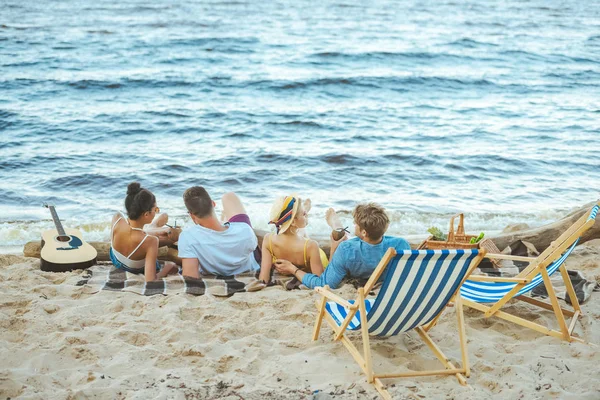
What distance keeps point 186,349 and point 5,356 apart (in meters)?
1.06

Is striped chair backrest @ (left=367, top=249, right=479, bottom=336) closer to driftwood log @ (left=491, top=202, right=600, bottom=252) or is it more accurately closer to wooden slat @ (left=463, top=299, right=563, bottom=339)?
wooden slat @ (left=463, top=299, right=563, bottom=339)

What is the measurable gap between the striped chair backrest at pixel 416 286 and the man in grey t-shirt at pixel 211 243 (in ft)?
6.92

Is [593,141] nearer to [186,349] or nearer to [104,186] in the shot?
[104,186]

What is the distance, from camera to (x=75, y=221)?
8562mm

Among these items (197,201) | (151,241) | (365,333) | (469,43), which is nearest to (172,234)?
(151,241)

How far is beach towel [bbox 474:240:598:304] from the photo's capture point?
518 cm

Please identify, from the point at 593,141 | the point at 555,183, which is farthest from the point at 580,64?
the point at 555,183

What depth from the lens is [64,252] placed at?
5773 millimetres

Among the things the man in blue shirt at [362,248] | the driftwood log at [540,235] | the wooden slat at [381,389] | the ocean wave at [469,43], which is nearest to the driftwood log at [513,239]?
the driftwood log at [540,235]

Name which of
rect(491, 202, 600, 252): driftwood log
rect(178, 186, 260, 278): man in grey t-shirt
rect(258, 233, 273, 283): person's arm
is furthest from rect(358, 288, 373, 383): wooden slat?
rect(491, 202, 600, 252): driftwood log

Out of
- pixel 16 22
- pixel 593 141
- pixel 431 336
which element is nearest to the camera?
pixel 431 336

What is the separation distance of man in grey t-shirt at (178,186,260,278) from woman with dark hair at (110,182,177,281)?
0.28 m

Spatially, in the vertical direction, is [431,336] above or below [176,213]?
above

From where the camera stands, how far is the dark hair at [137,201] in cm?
563
